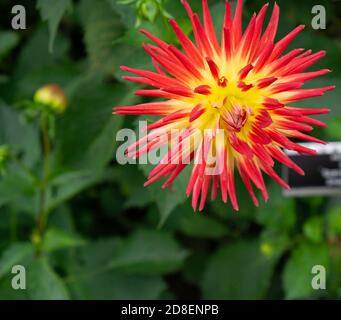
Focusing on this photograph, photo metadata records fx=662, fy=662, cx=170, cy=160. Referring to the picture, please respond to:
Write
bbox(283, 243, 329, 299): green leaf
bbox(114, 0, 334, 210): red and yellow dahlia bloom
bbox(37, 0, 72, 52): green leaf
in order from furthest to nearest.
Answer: bbox(283, 243, 329, 299): green leaf < bbox(37, 0, 72, 52): green leaf < bbox(114, 0, 334, 210): red and yellow dahlia bloom

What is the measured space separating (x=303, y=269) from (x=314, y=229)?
8 centimetres

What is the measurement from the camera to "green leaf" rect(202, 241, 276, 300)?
1155 millimetres

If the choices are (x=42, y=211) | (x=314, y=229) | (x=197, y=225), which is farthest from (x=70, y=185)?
(x=314, y=229)

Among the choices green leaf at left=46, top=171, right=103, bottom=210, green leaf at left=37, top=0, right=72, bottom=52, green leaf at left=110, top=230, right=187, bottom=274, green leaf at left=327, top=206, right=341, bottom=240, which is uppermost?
green leaf at left=37, top=0, right=72, bottom=52

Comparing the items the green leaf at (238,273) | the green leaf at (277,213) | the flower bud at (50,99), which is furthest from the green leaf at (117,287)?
the flower bud at (50,99)

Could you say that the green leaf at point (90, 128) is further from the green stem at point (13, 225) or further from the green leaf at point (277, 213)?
the green leaf at point (277, 213)

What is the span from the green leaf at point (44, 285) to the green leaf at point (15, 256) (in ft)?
0.09

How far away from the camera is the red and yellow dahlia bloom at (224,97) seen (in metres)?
0.58

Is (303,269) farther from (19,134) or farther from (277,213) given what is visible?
(19,134)

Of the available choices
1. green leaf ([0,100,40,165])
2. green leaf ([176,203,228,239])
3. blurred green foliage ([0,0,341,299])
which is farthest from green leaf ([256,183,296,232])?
green leaf ([0,100,40,165])

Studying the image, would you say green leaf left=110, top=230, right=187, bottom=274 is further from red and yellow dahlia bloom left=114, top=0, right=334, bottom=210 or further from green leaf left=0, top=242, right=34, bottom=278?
red and yellow dahlia bloom left=114, top=0, right=334, bottom=210

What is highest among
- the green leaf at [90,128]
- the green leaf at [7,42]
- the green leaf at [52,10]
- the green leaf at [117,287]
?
the green leaf at [7,42]
